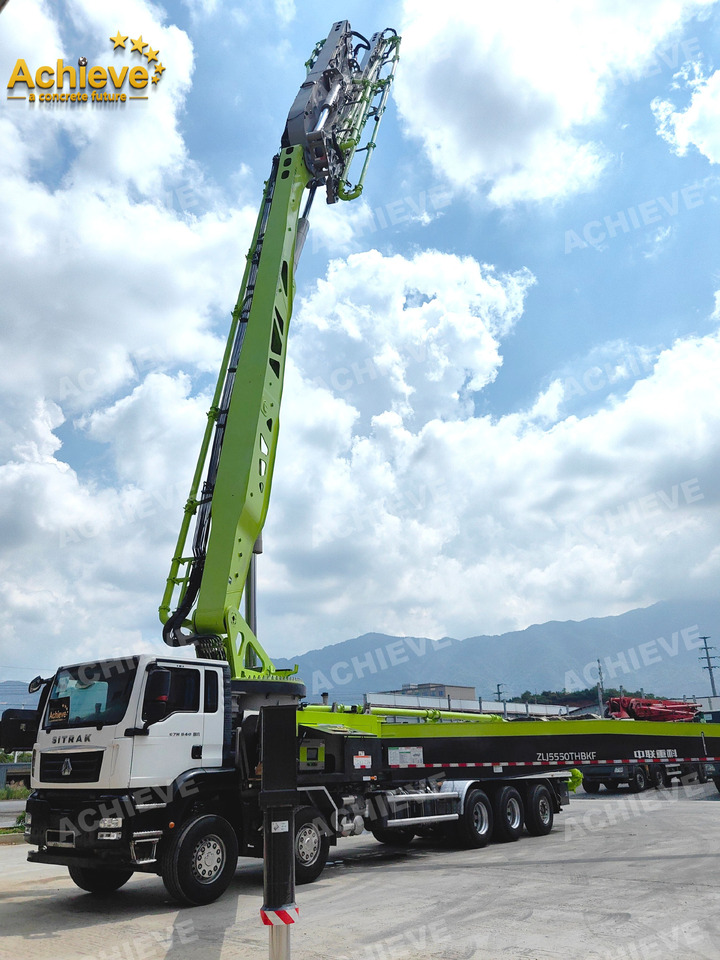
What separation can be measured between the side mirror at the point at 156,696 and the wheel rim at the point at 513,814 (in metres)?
7.37

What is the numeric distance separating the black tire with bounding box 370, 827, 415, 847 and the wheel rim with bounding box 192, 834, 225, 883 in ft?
13.3

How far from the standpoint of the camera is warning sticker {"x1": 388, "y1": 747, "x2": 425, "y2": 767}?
1177cm

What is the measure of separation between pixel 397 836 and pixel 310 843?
3.96m

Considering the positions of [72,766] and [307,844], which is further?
[307,844]

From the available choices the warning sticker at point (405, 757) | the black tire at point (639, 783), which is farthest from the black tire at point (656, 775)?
the warning sticker at point (405, 757)

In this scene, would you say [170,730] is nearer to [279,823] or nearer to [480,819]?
[279,823]

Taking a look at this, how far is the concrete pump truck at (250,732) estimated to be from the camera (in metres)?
8.31

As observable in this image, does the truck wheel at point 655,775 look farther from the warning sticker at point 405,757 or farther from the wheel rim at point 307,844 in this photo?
the wheel rim at point 307,844

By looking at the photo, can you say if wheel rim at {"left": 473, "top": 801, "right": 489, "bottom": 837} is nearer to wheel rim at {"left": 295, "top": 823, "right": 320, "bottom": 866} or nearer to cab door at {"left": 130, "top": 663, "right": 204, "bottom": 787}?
wheel rim at {"left": 295, "top": 823, "right": 320, "bottom": 866}

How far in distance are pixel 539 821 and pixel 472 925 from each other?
23.5 ft

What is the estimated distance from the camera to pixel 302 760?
10.1 m

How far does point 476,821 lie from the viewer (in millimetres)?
12844

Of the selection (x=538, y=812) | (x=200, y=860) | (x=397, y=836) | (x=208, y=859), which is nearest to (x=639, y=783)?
(x=538, y=812)

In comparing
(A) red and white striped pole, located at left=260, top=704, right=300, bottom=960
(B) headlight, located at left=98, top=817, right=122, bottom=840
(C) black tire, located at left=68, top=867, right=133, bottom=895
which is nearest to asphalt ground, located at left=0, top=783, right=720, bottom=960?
(C) black tire, located at left=68, top=867, right=133, bottom=895
